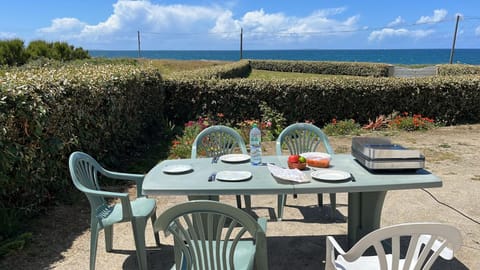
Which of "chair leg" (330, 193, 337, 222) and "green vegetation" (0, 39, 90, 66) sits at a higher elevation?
"green vegetation" (0, 39, 90, 66)

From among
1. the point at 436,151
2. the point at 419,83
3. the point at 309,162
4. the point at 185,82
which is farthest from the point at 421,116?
the point at 309,162

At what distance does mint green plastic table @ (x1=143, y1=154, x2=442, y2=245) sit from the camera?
8.57 feet

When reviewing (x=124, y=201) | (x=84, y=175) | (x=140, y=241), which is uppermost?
(x=84, y=175)

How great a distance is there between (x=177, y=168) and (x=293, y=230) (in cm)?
133

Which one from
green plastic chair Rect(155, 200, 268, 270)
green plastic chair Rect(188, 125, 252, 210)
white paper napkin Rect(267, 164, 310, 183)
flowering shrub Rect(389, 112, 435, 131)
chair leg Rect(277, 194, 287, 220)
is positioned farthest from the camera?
flowering shrub Rect(389, 112, 435, 131)

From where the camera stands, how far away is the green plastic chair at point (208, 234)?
6.45 ft

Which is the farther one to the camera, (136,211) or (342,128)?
(342,128)

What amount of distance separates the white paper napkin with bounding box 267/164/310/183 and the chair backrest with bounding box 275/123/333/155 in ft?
3.65

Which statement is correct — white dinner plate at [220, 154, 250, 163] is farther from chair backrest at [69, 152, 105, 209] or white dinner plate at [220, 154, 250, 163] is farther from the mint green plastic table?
chair backrest at [69, 152, 105, 209]

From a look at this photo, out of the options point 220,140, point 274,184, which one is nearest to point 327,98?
point 220,140

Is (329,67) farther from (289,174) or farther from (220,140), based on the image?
(289,174)

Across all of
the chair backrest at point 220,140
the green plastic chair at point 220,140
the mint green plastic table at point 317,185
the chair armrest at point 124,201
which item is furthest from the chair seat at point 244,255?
the chair backrest at point 220,140

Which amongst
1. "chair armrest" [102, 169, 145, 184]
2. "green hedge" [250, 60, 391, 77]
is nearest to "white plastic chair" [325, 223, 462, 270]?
"chair armrest" [102, 169, 145, 184]

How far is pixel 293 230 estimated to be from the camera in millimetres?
3730
